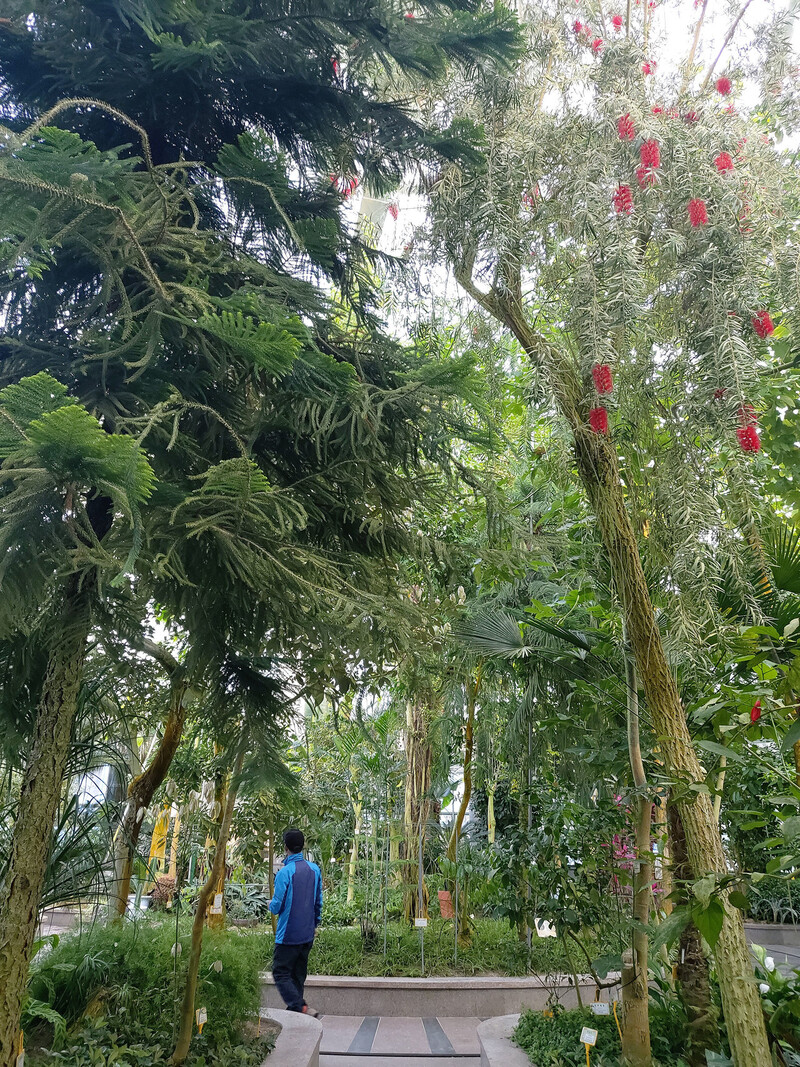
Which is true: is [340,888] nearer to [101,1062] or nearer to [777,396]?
[101,1062]

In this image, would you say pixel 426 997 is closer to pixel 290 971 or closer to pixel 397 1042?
pixel 397 1042

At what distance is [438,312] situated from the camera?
3.94 m

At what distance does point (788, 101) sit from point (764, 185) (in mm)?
729

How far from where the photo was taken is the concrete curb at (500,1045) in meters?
3.48

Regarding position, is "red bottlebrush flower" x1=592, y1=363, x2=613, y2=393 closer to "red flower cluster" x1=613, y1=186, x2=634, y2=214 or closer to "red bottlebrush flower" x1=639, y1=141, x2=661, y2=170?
"red flower cluster" x1=613, y1=186, x2=634, y2=214

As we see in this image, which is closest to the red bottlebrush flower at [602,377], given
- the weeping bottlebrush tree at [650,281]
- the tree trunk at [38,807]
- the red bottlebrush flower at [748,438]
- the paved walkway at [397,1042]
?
the weeping bottlebrush tree at [650,281]

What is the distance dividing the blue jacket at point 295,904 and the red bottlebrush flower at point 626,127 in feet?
14.9

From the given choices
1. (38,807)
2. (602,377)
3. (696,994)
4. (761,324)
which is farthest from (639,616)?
(38,807)

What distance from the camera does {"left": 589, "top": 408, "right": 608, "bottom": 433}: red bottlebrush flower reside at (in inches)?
109

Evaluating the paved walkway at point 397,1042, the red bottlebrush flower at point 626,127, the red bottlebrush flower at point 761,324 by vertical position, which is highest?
the red bottlebrush flower at point 626,127

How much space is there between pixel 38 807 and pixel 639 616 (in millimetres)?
2340

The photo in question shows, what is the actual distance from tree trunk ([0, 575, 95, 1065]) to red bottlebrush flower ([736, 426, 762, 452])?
225 cm

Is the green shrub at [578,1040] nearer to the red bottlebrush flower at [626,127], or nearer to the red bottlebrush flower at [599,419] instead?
the red bottlebrush flower at [599,419]

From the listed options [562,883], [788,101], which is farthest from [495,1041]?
[788,101]
